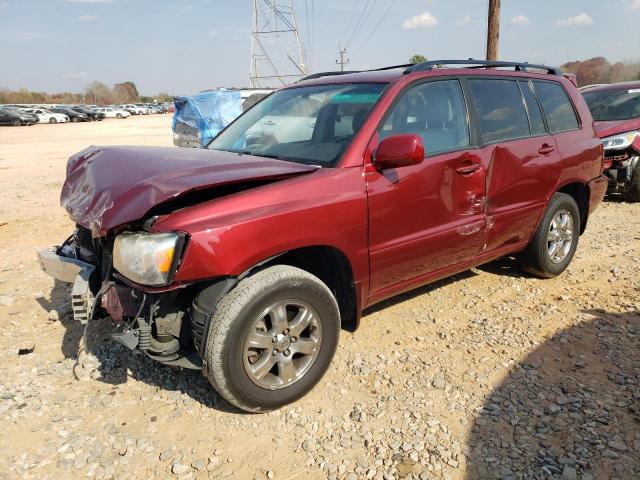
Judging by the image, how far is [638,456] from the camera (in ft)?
7.98

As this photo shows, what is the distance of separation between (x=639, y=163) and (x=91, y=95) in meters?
117

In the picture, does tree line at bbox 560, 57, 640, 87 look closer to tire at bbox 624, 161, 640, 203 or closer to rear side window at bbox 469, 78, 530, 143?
tire at bbox 624, 161, 640, 203

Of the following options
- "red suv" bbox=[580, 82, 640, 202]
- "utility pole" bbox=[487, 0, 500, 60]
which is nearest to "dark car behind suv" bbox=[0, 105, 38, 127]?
"utility pole" bbox=[487, 0, 500, 60]

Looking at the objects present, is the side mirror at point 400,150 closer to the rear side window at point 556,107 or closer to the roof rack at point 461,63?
the roof rack at point 461,63

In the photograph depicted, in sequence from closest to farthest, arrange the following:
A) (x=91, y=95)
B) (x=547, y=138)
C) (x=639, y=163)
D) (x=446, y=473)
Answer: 1. (x=446, y=473)
2. (x=547, y=138)
3. (x=639, y=163)
4. (x=91, y=95)

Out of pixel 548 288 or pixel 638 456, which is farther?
pixel 548 288

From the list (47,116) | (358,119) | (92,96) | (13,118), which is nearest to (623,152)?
(358,119)

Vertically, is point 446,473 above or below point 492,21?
below

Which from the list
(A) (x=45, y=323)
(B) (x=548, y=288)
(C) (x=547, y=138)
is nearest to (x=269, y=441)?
(A) (x=45, y=323)

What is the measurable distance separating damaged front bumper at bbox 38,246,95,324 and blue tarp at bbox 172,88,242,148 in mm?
10437

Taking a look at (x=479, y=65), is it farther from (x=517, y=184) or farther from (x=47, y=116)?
(x=47, y=116)

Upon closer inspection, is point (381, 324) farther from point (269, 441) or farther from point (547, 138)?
point (547, 138)

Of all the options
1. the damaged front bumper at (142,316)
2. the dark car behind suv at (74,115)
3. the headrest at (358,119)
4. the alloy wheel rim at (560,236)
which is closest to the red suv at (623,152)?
the alloy wheel rim at (560,236)

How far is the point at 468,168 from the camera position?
3.61 metres
